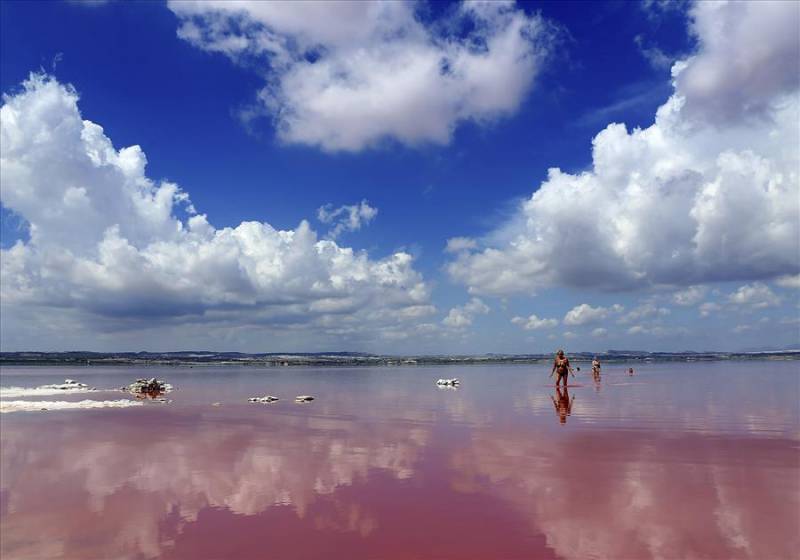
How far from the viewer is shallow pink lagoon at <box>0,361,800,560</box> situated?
37.2 feet

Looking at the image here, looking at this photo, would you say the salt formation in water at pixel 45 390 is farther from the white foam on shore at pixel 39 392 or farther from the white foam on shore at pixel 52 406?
the white foam on shore at pixel 52 406

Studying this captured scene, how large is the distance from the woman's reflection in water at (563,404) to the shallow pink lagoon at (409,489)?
4.64 ft

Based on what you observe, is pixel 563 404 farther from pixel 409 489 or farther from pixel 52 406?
pixel 52 406

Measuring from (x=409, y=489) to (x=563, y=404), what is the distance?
23.8 meters

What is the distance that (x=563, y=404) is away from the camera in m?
36.6

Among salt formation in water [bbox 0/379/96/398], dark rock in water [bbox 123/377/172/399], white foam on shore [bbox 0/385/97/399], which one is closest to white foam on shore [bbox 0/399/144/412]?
dark rock in water [bbox 123/377/172/399]

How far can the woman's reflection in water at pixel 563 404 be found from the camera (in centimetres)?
3009

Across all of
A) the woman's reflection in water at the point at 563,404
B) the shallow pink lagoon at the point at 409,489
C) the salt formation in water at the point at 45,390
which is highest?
the woman's reflection in water at the point at 563,404

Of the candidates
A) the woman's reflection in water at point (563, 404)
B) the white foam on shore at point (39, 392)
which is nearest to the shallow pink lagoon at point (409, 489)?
the woman's reflection in water at point (563, 404)

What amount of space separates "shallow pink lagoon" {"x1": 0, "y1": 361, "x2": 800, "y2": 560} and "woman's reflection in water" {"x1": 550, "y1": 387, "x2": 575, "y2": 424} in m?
1.41

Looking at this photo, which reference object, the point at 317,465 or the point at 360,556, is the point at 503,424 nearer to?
the point at 317,465

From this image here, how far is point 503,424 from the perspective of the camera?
91.2ft

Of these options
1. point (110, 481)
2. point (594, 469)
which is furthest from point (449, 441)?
point (110, 481)

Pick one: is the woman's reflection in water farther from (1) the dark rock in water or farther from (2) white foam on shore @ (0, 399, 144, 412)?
(1) the dark rock in water
